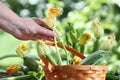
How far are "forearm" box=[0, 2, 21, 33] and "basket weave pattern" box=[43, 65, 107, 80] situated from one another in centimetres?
16

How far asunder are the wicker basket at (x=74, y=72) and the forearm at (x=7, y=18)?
0.13 metres

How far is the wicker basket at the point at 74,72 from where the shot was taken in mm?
1124

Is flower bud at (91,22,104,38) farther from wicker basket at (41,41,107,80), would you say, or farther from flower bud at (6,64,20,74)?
flower bud at (6,64,20,74)

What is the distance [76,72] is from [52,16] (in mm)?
165

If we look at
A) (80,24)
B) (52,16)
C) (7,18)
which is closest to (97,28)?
(52,16)

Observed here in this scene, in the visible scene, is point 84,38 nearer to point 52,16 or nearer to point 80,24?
point 52,16

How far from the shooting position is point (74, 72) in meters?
1.12

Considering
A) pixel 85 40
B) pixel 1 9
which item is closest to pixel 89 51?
pixel 85 40

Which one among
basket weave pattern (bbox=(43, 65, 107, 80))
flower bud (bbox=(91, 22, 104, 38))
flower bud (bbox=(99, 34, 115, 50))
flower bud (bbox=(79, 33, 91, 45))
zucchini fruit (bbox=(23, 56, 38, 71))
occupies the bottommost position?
basket weave pattern (bbox=(43, 65, 107, 80))

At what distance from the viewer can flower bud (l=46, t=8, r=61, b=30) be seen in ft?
3.75

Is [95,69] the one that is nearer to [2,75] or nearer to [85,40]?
[85,40]

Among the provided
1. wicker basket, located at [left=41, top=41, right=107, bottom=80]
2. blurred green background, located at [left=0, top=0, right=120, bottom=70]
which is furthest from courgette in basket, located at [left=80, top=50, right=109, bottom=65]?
blurred green background, located at [left=0, top=0, right=120, bottom=70]

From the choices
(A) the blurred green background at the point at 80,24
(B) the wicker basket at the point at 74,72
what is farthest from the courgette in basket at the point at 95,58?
(A) the blurred green background at the point at 80,24

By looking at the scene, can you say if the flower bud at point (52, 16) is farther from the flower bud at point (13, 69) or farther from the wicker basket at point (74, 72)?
the flower bud at point (13, 69)
